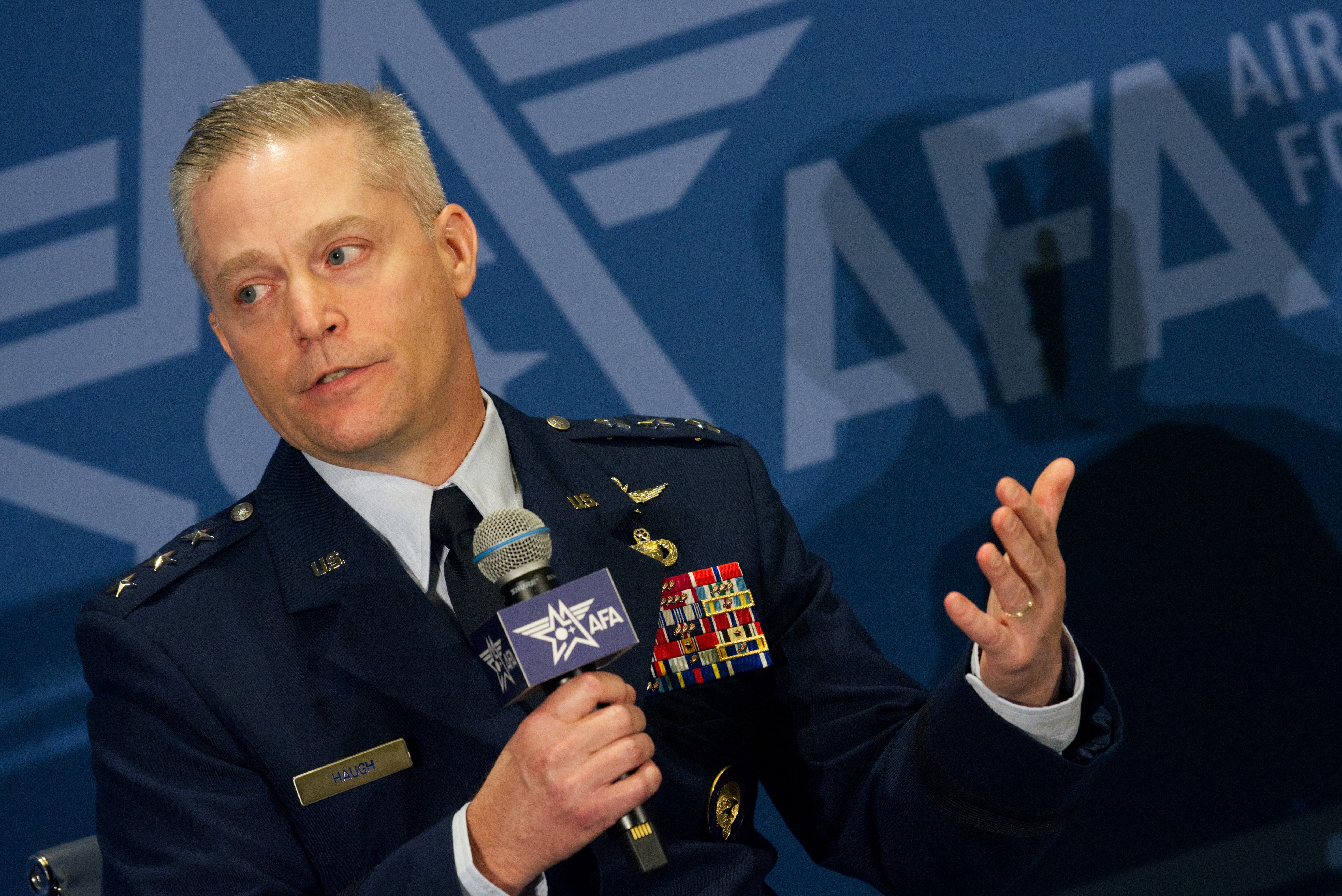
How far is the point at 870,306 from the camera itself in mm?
2689

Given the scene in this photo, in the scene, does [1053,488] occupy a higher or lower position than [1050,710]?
higher

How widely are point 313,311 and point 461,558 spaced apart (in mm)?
336

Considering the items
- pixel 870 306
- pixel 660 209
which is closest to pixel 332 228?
pixel 660 209

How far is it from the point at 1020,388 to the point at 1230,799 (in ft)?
3.32

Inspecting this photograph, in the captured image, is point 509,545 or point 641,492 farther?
point 641,492

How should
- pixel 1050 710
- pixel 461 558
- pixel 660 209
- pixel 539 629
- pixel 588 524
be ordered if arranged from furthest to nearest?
pixel 660 209
pixel 588 524
pixel 461 558
pixel 1050 710
pixel 539 629

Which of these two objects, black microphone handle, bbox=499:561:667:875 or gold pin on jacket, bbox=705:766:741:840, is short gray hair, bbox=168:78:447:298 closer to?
black microphone handle, bbox=499:561:667:875

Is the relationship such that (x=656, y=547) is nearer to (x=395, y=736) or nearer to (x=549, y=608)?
(x=395, y=736)

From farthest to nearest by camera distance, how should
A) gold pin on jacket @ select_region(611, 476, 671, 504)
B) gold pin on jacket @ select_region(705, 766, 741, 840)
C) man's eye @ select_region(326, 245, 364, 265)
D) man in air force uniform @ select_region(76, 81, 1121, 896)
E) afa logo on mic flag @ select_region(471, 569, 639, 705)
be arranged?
gold pin on jacket @ select_region(611, 476, 671, 504) < gold pin on jacket @ select_region(705, 766, 741, 840) < man's eye @ select_region(326, 245, 364, 265) < man in air force uniform @ select_region(76, 81, 1121, 896) < afa logo on mic flag @ select_region(471, 569, 639, 705)

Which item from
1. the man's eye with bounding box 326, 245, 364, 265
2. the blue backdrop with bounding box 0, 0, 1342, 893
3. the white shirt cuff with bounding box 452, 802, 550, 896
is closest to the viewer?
the white shirt cuff with bounding box 452, 802, 550, 896

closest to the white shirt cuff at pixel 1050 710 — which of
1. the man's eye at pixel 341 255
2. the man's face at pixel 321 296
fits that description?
the man's face at pixel 321 296

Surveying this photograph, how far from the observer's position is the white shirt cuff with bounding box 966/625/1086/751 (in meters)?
1.42

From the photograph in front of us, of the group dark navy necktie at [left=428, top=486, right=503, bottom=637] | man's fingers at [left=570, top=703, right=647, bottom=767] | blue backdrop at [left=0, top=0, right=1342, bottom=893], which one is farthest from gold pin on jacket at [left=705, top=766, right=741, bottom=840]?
blue backdrop at [left=0, top=0, right=1342, bottom=893]

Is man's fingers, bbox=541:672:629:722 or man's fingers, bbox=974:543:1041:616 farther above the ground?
man's fingers, bbox=541:672:629:722
